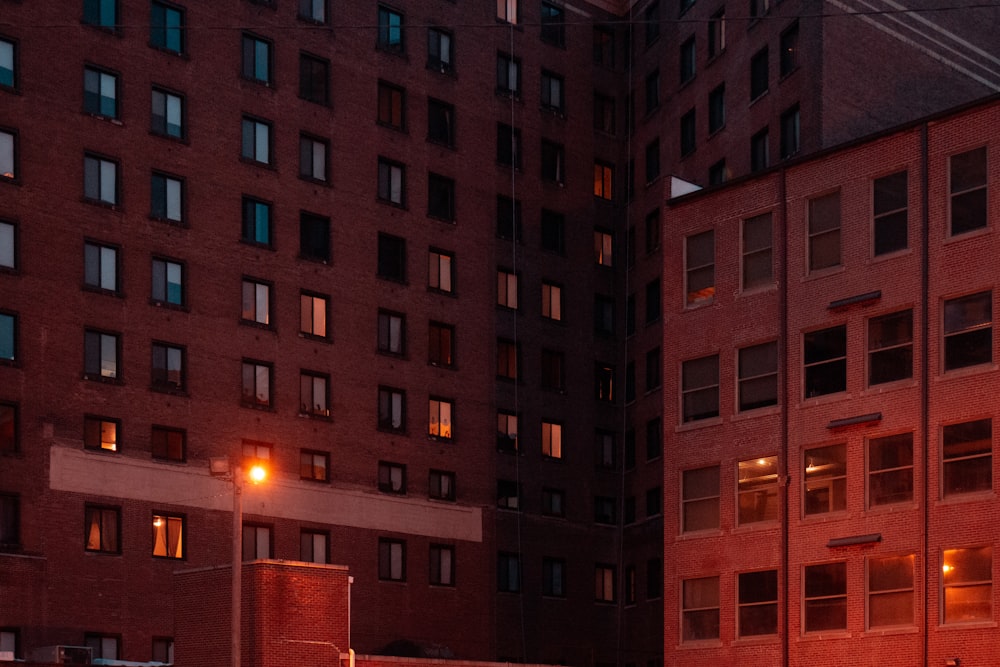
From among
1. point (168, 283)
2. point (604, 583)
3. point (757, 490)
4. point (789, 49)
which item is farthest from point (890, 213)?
point (604, 583)

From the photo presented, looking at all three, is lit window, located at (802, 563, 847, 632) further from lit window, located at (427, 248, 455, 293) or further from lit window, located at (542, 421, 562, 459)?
lit window, located at (427, 248, 455, 293)

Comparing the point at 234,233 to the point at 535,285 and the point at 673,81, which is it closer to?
the point at 535,285

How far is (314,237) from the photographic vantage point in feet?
238

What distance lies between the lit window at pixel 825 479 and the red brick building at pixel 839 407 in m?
0.06

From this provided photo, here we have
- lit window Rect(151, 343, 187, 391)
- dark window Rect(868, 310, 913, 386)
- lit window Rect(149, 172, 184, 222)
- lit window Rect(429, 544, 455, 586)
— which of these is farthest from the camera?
lit window Rect(429, 544, 455, 586)

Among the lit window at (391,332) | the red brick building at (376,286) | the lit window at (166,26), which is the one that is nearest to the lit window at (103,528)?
the red brick building at (376,286)

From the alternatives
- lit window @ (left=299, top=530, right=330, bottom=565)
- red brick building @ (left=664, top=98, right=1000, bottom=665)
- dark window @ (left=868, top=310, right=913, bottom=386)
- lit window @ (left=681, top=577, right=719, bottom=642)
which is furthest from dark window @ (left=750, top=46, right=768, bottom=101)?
lit window @ (left=299, top=530, right=330, bottom=565)

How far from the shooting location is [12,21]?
64.1 meters

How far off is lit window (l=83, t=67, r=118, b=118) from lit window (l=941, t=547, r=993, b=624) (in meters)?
35.3

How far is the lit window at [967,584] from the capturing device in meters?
48.1

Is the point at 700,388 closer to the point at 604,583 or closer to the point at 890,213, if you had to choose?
the point at 890,213

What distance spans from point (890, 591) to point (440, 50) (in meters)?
36.9

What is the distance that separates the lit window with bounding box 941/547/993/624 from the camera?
48.1 m

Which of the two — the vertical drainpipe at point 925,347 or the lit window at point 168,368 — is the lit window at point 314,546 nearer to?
the lit window at point 168,368
